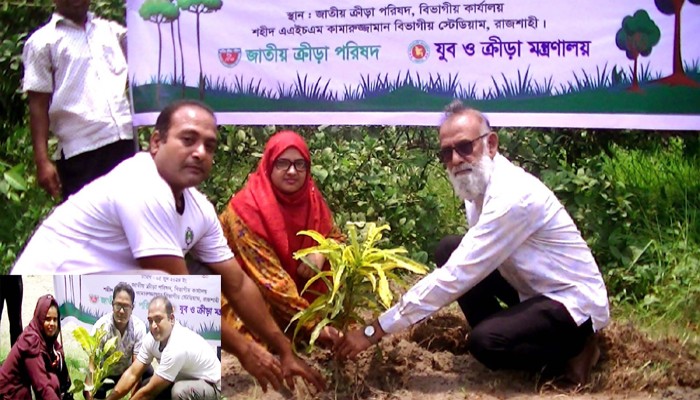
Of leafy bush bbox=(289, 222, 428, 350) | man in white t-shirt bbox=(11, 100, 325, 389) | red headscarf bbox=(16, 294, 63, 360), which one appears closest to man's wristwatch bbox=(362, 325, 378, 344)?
leafy bush bbox=(289, 222, 428, 350)

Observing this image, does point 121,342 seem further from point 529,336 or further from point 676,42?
point 676,42

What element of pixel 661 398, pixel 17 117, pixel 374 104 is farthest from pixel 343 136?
pixel 661 398

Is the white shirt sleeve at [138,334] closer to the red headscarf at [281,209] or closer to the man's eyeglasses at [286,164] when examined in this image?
the red headscarf at [281,209]

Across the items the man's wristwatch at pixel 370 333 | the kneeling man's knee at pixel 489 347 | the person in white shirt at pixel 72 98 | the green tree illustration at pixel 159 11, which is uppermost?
the green tree illustration at pixel 159 11

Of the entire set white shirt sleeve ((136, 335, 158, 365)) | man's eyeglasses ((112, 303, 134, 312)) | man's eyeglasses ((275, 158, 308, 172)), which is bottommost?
white shirt sleeve ((136, 335, 158, 365))

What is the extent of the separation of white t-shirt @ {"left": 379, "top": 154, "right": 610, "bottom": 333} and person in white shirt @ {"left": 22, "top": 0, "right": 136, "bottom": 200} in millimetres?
1906

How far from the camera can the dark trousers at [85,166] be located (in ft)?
16.1

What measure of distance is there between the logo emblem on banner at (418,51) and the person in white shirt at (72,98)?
1.52m

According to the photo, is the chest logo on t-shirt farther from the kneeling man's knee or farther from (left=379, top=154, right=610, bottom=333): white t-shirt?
the kneeling man's knee

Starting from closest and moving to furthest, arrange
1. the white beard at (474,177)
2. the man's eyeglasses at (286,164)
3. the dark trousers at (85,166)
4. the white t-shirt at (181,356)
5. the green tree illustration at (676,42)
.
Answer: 1. the white t-shirt at (181,356)
2. the white beard at (474,177)
3. the green tree illustration at (676,42)
4. the man's eyeglasses at (286,164)
5. the dark trousers at (85,166)

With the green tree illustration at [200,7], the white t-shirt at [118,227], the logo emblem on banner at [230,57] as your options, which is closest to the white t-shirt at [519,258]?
the white t-shirt at [118,227]

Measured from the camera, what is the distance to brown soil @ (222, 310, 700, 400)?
3.90 m

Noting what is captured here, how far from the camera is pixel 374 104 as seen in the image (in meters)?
4.80

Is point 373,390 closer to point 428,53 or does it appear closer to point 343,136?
point 428,53
